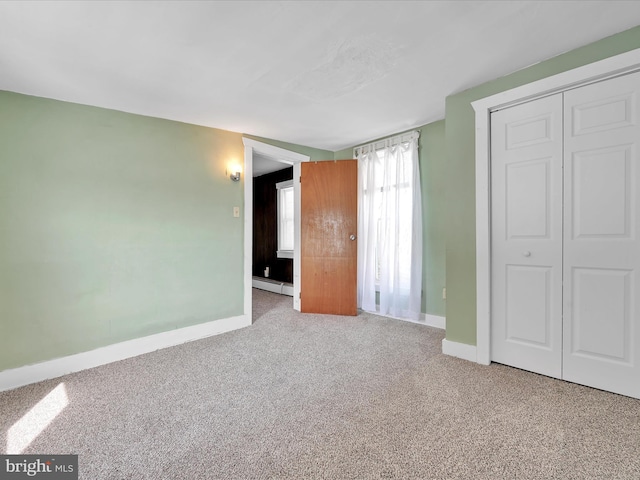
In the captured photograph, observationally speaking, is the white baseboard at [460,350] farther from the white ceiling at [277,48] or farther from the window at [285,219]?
the window at [285,219]

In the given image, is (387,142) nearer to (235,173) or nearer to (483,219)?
(483,219)

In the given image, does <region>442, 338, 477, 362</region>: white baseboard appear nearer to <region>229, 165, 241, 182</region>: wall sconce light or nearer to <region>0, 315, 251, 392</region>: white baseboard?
<region>0, 315, 251, 392</region>: white baseboard

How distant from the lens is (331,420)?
163 cm

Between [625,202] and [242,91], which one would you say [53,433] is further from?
[625,202]

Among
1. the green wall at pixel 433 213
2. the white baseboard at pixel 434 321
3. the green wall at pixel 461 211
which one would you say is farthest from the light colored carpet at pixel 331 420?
the green wall at pixel 433 213

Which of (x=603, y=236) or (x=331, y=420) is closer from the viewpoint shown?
(x=331, y=420)

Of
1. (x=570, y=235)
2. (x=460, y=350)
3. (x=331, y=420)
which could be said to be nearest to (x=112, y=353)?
(x=331, y=420)

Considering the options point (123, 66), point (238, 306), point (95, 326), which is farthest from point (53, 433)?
point (123, 66)

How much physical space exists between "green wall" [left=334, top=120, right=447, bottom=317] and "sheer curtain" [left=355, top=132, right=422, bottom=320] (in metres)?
0.08

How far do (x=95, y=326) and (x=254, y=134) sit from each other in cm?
248

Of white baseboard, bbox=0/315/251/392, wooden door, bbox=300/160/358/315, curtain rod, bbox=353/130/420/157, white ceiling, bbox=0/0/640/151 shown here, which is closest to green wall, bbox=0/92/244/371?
white baseboard, bbox=0/315/251/392

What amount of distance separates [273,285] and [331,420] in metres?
3.88

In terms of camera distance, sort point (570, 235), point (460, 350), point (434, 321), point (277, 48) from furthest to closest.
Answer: point (434, 321)
point (460, 350)
point (570, 235)
point (277, 48)

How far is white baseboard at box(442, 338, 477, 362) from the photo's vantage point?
7.83 feet
